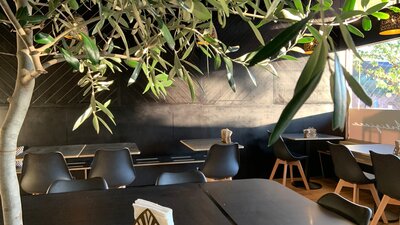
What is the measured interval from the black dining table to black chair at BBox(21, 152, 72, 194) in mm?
1248

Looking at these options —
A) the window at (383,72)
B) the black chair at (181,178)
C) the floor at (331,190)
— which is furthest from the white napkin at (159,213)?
the window at (383,72)

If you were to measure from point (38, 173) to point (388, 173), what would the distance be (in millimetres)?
3507

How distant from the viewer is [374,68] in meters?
5.37

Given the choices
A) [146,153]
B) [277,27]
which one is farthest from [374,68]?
[146,153]

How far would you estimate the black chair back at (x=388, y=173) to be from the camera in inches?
115

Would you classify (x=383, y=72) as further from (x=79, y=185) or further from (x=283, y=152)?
(x=79, y=185)

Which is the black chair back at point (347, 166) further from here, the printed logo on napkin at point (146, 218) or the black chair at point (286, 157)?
the printed logo on napkin at point (146, 218)

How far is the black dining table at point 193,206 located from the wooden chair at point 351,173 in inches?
67.1

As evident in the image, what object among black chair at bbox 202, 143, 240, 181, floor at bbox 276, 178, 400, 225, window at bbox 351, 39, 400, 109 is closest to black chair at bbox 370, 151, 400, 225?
floor at bbox 276, 178, 400, 225

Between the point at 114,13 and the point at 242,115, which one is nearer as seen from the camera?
the point at 114,13

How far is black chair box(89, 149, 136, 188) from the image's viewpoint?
344 centimetres

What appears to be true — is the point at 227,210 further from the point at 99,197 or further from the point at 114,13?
the point at 114,13

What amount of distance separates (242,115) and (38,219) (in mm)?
4322

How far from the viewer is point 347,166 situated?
3615 millimetres
